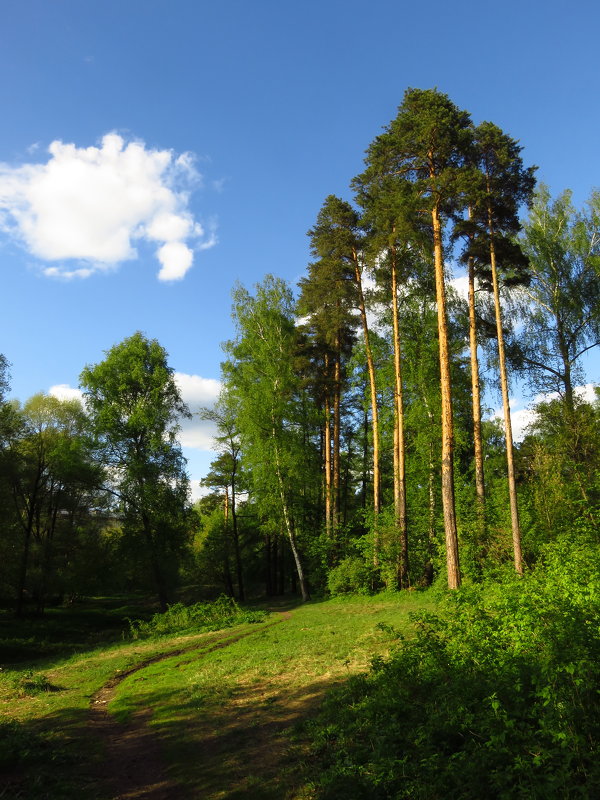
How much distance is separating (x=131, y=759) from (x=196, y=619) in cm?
1740

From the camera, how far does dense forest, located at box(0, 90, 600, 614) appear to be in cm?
1902

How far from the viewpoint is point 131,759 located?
26.2 feet

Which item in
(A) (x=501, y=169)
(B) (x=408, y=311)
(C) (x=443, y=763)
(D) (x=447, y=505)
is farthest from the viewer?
(B) (x=408, y=311)

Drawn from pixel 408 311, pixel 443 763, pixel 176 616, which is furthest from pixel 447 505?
pixel 408 311

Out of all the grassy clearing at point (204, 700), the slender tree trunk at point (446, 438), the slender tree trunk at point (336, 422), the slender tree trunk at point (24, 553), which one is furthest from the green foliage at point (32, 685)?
the slender tree trunk at point (336, 422)

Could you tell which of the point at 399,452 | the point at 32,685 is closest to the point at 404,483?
the point at 399,452

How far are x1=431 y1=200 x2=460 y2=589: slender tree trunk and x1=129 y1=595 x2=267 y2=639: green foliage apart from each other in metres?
11.3

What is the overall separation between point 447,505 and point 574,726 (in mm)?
11328

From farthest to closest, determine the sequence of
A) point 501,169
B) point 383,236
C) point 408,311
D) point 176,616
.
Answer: point 408,311 → point 176,616 → point 383,236 → point 501,169

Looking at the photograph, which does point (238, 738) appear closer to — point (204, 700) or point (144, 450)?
point (204, 700)

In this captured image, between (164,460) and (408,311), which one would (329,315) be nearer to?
(408,311)

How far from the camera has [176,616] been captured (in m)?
24.4

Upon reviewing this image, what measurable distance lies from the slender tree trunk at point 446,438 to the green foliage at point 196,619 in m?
11.3

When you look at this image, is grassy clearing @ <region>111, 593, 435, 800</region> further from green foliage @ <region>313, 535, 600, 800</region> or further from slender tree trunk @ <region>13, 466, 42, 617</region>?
slender tree trunk @ <region>13, 466, 42, 617</region>
